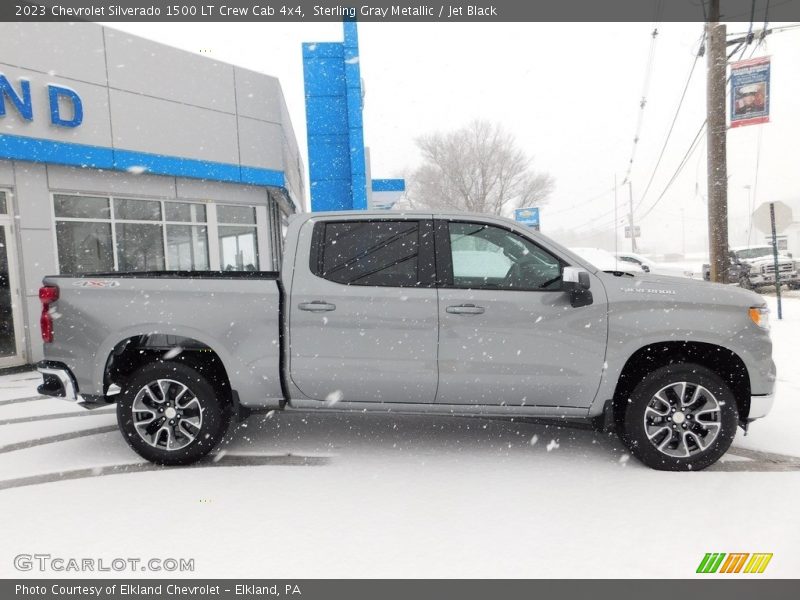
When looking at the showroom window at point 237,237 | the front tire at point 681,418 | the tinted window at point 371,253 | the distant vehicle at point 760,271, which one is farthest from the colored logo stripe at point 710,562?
the distant vehicle at point 760,271

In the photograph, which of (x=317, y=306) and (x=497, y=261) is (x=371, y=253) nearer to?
(x=317, y=306)

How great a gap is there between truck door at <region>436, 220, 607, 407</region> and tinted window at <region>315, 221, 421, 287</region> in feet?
1.13

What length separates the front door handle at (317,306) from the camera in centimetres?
419

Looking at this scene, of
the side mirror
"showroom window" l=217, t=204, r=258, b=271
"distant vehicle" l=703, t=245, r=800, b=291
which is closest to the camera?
the side mirror

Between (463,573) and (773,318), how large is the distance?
12.8 metres

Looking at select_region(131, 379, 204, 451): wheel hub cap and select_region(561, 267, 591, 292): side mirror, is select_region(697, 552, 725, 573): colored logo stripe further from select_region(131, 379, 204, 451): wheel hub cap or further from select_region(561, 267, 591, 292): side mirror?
select_region(131, 379, 204, 451): wheel hub cap

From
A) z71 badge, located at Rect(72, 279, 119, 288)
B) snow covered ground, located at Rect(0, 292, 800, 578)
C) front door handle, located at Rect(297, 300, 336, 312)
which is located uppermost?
z71 badge, located at Rect(72, 279, 119, 288)

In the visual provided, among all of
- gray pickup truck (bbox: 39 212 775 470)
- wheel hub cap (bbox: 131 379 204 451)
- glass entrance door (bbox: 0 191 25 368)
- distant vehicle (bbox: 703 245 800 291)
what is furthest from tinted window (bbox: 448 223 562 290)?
distant vehicle (bbox: 703 245 800 291)

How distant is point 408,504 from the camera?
3590 mm

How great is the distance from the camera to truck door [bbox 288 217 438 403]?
13.6ft

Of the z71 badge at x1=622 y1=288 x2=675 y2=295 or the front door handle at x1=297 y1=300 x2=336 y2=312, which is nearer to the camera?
the z71 badge at x1=622 y1=288 x2=675 y2=295

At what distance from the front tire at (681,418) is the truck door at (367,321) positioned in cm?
155
